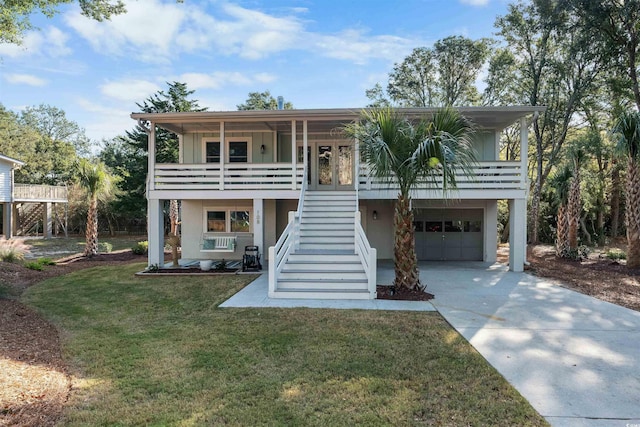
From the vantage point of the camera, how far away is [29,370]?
157 inches

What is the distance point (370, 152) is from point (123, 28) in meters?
9.75

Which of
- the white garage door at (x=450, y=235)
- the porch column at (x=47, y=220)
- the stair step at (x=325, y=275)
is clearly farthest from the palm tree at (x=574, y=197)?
the porch column at (x=47, y=220)

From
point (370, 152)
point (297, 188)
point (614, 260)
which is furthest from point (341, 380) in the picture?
point (614, 260)

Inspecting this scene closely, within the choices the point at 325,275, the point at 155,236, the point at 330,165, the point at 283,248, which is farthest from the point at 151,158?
the point at 325,275

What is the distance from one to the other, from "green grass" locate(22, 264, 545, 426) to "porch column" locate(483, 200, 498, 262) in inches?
Result: 337

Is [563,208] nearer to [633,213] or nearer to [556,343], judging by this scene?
[633,213]

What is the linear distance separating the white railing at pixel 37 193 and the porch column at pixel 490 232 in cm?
2816

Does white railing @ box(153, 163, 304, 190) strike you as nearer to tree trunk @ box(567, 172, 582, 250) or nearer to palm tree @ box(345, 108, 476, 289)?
palm tree @ box(345, 108, 476, 289)

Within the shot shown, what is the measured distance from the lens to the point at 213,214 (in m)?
14.1

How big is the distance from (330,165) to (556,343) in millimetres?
9941

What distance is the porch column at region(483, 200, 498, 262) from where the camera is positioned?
44.5ft

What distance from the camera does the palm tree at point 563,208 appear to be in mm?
13906

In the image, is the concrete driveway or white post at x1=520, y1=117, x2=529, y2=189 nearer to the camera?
Answer: the concrete driveway

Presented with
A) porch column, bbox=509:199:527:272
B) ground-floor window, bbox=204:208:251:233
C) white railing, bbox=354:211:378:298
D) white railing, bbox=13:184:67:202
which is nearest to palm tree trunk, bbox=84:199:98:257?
ground-floor window, bbox=204:208:251:233
